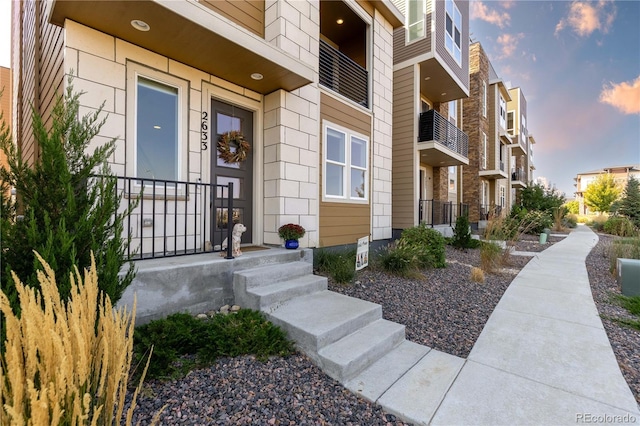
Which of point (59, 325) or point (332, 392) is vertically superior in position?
point (59, 325)

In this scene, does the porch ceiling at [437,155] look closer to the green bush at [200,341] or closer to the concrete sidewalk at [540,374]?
the concrete sidewalk at [540,374]

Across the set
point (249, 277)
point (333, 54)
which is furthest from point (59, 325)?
point (333, 54)

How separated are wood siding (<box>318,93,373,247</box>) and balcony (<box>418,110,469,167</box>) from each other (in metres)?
3.74

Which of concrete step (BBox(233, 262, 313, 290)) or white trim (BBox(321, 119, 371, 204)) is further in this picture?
white trim (BBox(321, 119, 371, 204))

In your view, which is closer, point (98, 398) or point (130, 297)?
point (98, 398)

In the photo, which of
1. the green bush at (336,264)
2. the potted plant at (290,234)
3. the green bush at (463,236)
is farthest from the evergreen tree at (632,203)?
the potted plant at (290,234)

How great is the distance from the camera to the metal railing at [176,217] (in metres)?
3.81

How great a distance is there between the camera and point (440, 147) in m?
9.86

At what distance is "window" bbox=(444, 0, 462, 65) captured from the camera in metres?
10.5

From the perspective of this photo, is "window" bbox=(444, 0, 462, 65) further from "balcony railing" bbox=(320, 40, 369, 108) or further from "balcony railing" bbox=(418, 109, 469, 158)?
"balcony railing" bbox=(320, 40, 369, 108)

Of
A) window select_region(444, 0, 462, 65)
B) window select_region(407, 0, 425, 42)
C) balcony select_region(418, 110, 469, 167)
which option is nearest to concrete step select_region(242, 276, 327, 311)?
balcony select_region(418, 110, 469, 167)

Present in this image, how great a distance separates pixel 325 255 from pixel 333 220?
96cm

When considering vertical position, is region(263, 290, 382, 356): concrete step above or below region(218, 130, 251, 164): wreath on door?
below

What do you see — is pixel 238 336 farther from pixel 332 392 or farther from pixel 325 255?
pixel 325 255
